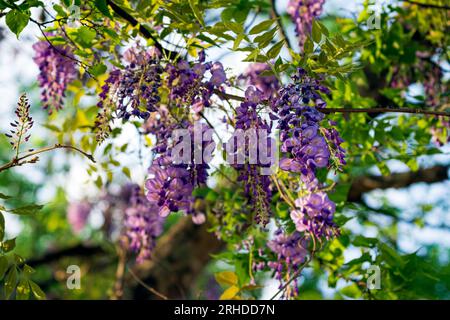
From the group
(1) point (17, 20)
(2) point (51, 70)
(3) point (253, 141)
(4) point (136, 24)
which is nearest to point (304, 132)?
(3) point (253, 141)

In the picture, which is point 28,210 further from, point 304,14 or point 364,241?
point 304,14

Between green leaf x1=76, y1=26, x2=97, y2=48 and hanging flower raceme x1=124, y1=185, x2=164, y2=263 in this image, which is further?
hanging flower raceme x1=124, y1=185, x2=164, y2=263

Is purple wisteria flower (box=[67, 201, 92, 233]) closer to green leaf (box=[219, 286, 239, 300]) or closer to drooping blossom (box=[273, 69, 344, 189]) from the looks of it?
green leaf (box=[219, 286, 239, 300])

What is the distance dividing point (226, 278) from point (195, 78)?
0.87 m

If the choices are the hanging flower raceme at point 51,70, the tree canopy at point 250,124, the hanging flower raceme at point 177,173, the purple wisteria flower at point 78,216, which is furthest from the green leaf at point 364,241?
the purple wisteria flower at point 78,216

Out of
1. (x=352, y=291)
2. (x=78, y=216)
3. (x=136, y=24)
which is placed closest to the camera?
(x=136, y=24)

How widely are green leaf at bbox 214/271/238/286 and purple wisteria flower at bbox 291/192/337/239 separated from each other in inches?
21.6

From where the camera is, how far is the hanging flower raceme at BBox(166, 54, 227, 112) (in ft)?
A: 5.23

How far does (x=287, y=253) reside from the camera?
1.99 metres

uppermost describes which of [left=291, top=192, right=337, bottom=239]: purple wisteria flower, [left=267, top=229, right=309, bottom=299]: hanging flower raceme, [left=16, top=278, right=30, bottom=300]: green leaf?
[left=291, top=192, right=337, bottom=239]: purple wisteria flower

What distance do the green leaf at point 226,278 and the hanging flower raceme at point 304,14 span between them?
101 centimetres

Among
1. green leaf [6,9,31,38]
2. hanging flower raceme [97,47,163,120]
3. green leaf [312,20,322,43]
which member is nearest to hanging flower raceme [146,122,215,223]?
hanging flower raceme [97,47,163,120]

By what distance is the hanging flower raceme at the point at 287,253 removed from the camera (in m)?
1.99

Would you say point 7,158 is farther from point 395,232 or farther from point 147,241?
point 147,241
